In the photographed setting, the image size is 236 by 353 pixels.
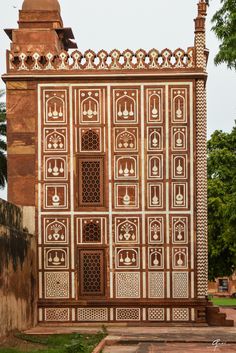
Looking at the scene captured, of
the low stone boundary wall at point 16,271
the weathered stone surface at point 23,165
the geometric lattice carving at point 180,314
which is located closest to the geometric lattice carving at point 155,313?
the geometric lattice carving at point 180,314

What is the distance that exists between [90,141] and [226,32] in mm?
6405

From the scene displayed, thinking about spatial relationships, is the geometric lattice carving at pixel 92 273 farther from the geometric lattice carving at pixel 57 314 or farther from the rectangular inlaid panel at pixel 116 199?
the geometric lattice carving at pixel 57 314

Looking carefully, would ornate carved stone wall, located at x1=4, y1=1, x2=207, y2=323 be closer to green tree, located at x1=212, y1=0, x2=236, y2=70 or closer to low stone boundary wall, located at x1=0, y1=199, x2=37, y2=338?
low stone boundary wall, located at x1=0, y1=199, x2=37, y2=338

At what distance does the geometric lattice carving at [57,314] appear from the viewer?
21.2 m

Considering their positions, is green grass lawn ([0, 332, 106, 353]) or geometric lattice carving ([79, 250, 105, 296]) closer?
green grass lawn ([0, 332, 106, 353])

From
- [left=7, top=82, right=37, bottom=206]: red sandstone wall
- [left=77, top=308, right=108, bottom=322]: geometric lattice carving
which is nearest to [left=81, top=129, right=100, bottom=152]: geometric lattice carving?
[left=7, top=82, right=37, bottom=206]: red sandstone wall

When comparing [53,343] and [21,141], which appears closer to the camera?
[53,343]

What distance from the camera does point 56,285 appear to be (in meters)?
21.3

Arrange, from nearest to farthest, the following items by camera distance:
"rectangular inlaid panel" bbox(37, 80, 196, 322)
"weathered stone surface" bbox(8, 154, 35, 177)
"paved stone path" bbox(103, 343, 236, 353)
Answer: "paved stone path" bbox(103, 343, 236, 353)
"rectangular inlaid panel" bbox(37, 80, 196, 322)
"weathered stone surface" bbox(8, 154, 35, 177)

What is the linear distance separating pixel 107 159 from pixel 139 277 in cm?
279

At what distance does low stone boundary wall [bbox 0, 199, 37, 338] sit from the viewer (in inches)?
711

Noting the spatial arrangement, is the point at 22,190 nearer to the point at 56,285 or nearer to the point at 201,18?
the point at 56,285

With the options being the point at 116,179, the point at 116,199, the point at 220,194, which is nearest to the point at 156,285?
the point at 116,199

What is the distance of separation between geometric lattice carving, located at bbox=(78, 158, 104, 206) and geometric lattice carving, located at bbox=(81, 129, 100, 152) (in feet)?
0.88
